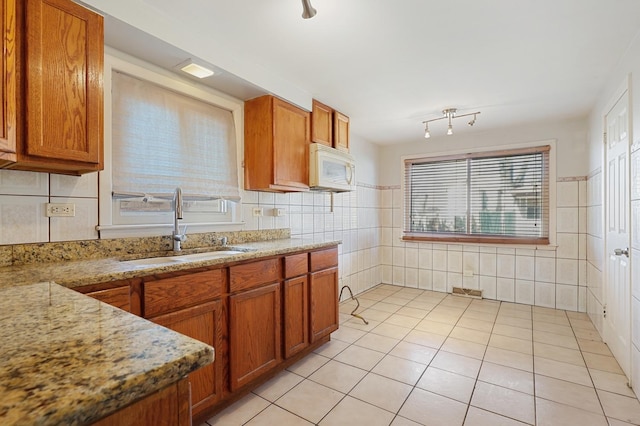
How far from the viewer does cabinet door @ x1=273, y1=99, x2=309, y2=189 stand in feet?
8.21

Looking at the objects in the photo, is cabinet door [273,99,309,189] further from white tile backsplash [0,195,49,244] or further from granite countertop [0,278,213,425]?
granite countertop [0,278,213,425]

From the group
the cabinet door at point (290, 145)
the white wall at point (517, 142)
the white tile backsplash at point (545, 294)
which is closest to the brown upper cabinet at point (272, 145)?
the cabinet door at point (290, 145)

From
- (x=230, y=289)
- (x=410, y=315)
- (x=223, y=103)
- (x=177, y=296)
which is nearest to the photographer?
(x=177, y=296)

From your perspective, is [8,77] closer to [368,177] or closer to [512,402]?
[512,402]

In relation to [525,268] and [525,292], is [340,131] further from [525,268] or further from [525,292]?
[525,292]

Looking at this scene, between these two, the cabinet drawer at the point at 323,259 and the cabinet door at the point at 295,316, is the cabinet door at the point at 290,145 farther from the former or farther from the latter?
the cabinet door at the point at 295,316

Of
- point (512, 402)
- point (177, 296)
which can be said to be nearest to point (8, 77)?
point (177, 296)

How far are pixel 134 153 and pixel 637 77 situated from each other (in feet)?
10.2

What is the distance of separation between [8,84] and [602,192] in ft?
12.9

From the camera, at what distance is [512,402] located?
1827 millimetres

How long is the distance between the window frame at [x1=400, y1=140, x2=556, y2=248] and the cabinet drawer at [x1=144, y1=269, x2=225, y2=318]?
331 cm

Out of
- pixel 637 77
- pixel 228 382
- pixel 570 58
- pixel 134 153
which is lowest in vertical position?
pixel 228 382

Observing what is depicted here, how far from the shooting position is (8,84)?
1224 millimetres

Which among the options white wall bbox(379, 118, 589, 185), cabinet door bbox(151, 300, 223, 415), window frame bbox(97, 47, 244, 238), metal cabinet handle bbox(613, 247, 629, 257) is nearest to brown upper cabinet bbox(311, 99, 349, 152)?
window frame bbox(97, 47, 244, 238)
